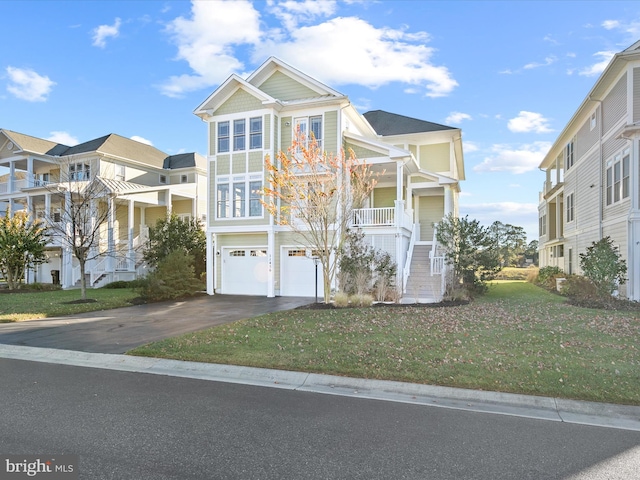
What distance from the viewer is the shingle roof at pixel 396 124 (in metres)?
23.2

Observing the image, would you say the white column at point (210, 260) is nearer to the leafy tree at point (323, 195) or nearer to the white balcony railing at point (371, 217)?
the leafy tree at point (323, 195)

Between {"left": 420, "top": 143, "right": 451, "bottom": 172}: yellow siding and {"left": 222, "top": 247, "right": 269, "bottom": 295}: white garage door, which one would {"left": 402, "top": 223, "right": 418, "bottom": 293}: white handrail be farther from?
{"left": 222, "top": 247, "right": 269, "bottom": 295}: white garage door

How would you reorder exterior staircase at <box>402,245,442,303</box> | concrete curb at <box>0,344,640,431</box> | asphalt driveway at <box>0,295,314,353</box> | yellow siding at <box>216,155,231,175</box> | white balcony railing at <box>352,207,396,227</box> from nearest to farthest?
concrete curb at <box>0,344,640,431</box> → asphalt driveway at <box>0,295,314,353</box> → exterior staircase at <box>402,245,442,303</box> → white balcony railing at <box>352,207,396,227</box> → yellow siding at <box>216,155,231,175</box>

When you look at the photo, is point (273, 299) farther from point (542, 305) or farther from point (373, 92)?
point (373, 92)

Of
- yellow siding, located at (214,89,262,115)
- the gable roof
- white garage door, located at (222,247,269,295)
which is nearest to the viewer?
yellow siding, located at (214,89,262,115)

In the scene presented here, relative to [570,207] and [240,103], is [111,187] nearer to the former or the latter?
[240,103]

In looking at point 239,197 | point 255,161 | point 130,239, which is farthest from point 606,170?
point 130,239

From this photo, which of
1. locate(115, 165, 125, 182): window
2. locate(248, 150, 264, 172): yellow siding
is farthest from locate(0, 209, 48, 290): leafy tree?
locate(248, 150, 264, 172): yellow siding

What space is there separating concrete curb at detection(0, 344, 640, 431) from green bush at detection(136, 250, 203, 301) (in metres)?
8.75

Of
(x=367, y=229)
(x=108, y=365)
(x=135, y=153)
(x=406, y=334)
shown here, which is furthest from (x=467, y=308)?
(x=135, y=153)

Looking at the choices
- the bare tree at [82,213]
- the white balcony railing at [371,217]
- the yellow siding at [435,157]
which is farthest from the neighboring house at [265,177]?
the bare tree at [82,213]

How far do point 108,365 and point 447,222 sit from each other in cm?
1350

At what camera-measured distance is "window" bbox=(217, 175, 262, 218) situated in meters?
19.4

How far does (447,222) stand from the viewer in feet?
55.5
